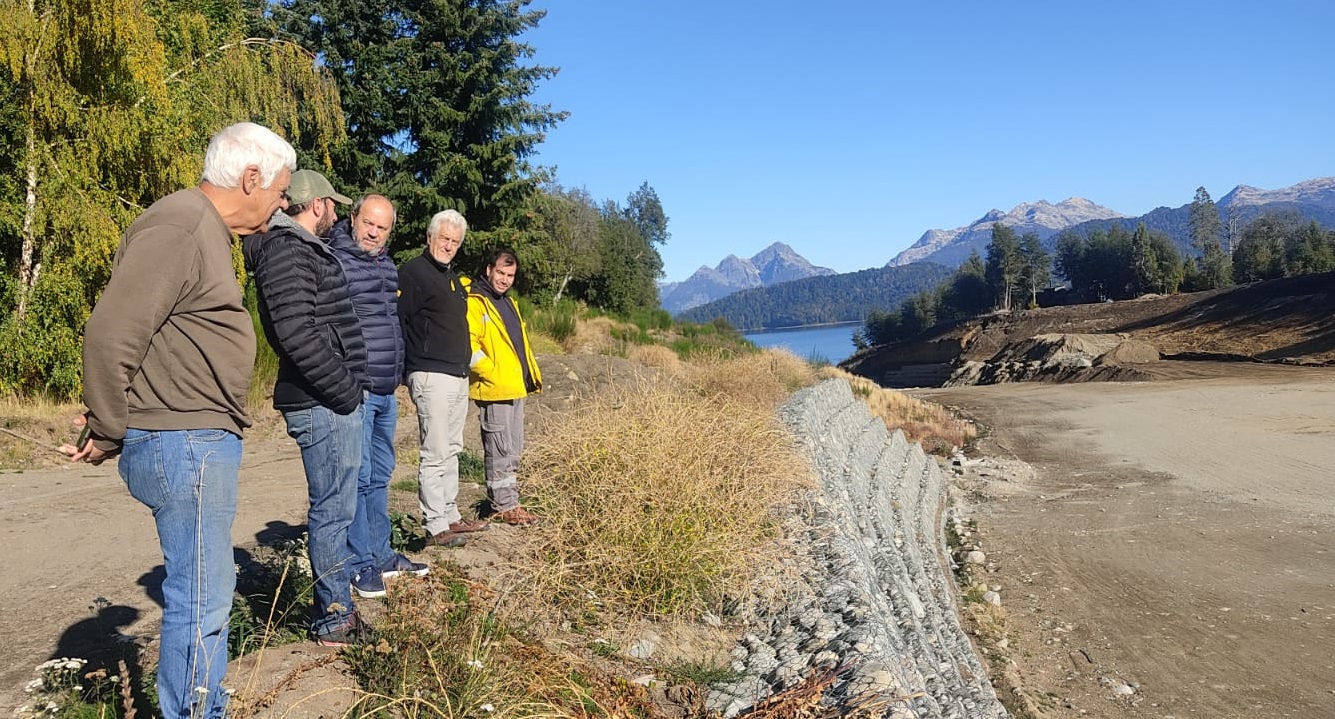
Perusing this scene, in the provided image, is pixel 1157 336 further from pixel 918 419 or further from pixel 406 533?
pixel 406 533

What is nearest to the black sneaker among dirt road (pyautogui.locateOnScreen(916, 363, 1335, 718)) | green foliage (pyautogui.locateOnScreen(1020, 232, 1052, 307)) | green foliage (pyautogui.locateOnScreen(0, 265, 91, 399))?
dirt road (pyautogui.locateOnScreen(916, 363, 1335, 718))

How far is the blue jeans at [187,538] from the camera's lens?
2.10 meters

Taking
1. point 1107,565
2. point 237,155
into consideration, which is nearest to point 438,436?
point 237,155

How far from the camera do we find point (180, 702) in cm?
214

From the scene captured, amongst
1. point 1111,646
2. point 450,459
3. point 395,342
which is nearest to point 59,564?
point 450,459

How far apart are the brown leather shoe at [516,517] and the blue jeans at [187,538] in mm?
2752

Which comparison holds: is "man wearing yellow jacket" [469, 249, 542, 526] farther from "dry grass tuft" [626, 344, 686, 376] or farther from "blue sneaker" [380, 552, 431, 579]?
"dry grass tuft" [626, 344, 686, 376]

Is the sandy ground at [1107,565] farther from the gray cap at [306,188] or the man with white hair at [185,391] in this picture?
the gray cap at [306,188]

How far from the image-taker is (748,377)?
13031 mm

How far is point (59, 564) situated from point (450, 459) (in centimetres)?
223

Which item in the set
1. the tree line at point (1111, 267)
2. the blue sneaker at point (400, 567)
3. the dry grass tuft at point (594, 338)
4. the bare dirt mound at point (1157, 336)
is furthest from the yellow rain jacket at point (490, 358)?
the tree line at point (1111, 267)

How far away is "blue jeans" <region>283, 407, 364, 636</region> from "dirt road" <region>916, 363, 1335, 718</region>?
549 centimetres

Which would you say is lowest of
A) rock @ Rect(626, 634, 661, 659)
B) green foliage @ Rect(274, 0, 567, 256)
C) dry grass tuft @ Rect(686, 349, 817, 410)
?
rock @ Rect(626, 634, 661, 659)

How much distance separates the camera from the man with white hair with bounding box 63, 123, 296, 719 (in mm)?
1989
